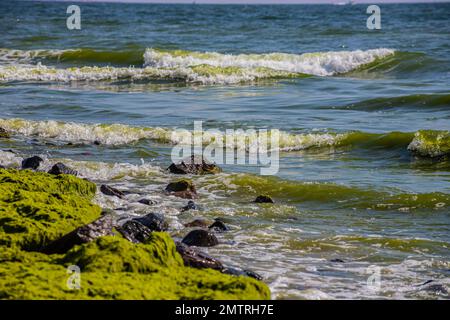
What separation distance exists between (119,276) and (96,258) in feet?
0.87

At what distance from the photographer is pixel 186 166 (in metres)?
11.0

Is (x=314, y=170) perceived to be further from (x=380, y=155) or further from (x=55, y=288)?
(x=55, y=288)

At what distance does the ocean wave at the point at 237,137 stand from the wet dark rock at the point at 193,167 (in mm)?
2132

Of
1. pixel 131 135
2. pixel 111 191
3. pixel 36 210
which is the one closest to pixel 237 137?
pixel 131 135

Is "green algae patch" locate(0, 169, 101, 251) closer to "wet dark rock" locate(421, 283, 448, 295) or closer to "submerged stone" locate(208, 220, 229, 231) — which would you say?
"submerged stone" locate(208, 220, 229, 231)

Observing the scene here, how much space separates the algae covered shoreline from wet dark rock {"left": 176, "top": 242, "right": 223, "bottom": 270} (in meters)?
0.15

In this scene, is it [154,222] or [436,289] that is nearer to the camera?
[436,289]

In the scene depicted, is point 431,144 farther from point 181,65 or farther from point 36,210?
point 181,65

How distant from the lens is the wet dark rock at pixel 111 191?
30.9 ft

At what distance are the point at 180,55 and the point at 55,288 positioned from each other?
76.4 feet

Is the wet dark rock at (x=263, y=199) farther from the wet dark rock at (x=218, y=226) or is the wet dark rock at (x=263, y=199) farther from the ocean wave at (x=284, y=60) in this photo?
the ocean wave at (x=284, y=60)

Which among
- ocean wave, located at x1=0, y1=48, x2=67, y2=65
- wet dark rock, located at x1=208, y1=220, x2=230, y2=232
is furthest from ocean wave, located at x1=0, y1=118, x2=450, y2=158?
ocean wave, located at x1=0, y1=48, x2=67, y2=65

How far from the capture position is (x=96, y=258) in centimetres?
567
